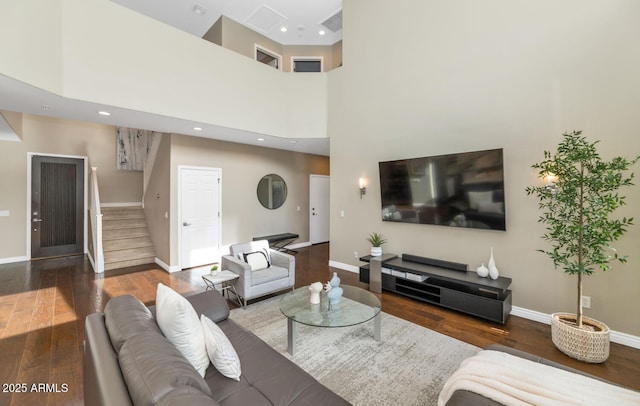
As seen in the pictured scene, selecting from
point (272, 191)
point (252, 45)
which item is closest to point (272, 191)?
point (272, 191)

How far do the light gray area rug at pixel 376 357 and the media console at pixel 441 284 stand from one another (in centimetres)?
66

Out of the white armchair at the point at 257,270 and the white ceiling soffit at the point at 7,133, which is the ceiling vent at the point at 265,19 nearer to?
the white armchair at the point at 257,270

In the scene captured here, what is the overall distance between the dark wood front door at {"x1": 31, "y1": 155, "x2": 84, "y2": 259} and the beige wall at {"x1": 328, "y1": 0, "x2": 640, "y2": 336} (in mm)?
6549

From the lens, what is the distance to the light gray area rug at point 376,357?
6.67 ft

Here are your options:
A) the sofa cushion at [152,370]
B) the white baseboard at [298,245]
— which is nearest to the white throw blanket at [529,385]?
the sofa cushion at [152,370]

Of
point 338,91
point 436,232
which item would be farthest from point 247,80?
point 436,232

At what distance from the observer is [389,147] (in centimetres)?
456

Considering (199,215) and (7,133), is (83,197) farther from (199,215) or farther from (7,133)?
(199,215)

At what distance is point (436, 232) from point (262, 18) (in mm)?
5688

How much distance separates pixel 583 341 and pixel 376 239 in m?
2.56

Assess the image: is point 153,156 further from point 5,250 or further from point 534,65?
point 534,65

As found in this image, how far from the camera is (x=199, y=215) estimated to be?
5484mm

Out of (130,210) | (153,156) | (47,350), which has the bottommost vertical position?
(47,350)

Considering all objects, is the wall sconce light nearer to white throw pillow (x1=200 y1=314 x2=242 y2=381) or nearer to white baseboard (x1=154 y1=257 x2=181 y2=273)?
white throw pillow (x1=200 y1=314 x2=242 y2=381)
